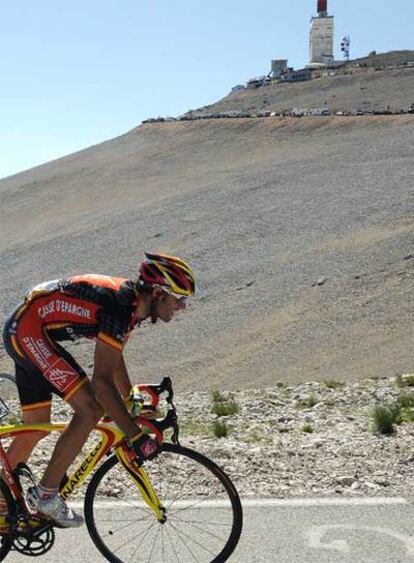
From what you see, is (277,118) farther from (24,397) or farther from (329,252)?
(24,397)

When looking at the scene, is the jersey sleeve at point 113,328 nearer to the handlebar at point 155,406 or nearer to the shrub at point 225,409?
the handlebar at point 155,406

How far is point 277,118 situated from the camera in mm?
55531

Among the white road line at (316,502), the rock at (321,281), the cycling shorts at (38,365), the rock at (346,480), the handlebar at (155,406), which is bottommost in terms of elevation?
the rock at (321,281)

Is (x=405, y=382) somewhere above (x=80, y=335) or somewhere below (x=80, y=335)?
below

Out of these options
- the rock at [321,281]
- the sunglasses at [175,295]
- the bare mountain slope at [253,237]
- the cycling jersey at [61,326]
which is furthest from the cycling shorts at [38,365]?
the rock at [321,281]

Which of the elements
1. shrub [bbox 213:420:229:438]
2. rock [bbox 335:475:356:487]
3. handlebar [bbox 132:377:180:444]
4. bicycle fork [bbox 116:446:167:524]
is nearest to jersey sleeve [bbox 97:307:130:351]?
handlebar [bbox 132:377:180:444]

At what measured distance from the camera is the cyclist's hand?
3.81 m

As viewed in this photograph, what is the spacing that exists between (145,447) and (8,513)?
876 mm

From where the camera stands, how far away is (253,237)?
95.1 feet

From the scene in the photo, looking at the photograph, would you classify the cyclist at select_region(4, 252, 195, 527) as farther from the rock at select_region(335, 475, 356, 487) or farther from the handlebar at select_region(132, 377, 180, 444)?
the rock at select_region(335, 475, 356, 487)

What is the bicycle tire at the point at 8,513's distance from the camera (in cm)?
405

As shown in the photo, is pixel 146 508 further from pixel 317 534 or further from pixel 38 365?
pixel 38 365

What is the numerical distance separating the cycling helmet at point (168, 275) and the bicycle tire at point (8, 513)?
1.33 metres

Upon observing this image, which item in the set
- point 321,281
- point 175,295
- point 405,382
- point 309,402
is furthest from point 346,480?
point 321,281
